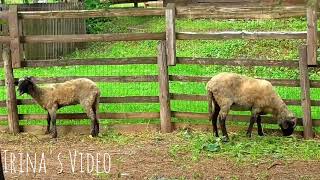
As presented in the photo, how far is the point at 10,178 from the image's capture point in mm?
7328

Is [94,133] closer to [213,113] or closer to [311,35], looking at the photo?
[213,113]

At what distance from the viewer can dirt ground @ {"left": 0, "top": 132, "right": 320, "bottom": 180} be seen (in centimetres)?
741

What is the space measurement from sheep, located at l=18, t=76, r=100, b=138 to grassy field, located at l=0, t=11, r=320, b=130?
2.80 feet

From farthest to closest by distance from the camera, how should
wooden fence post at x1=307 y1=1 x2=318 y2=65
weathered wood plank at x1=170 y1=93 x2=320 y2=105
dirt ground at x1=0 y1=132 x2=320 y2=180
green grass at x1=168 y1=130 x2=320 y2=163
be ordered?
weathered wood plank at x1=170 y1=93 x2=320 y2=105 < wooden fence post at x1=307 y1=1 x2=318 y2=65 < green grass at x1=168 y1=130 x2=320 y2=163 < dirt ground at x1=0 y1=132 x2=320 y2=180

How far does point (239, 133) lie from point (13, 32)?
157 inches

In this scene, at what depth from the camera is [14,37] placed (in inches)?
389

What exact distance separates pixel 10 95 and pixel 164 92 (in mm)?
2531

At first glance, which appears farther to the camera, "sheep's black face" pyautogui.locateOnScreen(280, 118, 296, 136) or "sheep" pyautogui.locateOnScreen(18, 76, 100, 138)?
"sheep" pyautogui.locateOnScreen(18, 76, 100, 138)

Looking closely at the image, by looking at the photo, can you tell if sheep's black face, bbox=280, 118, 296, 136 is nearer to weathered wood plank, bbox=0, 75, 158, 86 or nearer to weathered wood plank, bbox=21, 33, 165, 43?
weathered wood plank, bbox=0, 75, 158, 86

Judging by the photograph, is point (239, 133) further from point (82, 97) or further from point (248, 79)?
point (82, 97)

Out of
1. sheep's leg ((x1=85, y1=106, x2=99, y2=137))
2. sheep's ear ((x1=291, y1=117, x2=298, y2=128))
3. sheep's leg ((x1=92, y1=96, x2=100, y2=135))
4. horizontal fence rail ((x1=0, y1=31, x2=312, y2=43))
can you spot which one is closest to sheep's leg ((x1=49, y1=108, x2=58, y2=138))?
sheep's leg ((x1=85, y1=106, x2=99, y2=137))

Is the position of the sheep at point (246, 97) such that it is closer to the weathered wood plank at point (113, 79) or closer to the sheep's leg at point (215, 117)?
the sheep's leg at point (215, 117)

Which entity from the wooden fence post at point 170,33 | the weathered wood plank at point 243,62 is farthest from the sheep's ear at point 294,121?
the wooden fence post at point 170,33

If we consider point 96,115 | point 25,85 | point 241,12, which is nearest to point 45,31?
point 25,85
